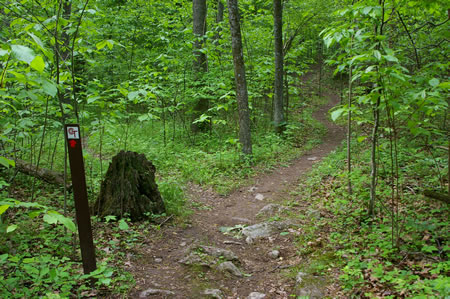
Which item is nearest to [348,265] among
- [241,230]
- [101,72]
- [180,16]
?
[241,230]

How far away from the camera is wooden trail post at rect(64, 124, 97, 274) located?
10.0 ft

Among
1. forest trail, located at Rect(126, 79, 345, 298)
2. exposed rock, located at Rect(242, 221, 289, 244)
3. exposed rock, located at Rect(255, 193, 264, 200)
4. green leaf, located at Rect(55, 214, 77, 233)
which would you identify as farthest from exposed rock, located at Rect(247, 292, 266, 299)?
exposed rock, located at Rect(255, 193, 264, 200)

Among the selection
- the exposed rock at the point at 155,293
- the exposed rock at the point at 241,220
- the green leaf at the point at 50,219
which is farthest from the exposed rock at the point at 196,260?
the green leaf at the point at 50,219

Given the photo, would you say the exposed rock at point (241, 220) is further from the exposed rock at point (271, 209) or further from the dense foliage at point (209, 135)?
the dense foliage at point (209, 135)

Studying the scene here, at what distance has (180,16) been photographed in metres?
12.5

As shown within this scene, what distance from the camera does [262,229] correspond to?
5.32 meters

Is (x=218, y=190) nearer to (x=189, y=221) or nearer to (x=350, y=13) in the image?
(x=189, y=221)

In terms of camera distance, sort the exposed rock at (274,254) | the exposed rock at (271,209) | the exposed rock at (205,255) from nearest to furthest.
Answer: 1. the exposed rock at (205,255)
2. the exposed rock at (274,254)
3. the exposed rock at (271,209)

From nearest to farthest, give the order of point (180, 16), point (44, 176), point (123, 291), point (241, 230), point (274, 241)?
point (123, 291), point (274, 241), point (241, 230), point (44, 176), point (180, 16)

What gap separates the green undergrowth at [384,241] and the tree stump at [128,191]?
111 inches

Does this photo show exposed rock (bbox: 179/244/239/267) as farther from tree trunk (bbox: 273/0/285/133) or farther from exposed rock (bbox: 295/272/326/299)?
tree trunk (bbox: 273/0/285/133)

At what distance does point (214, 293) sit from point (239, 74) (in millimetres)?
6850

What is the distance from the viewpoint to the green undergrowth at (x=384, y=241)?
309cm

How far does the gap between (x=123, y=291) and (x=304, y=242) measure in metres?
2.78
